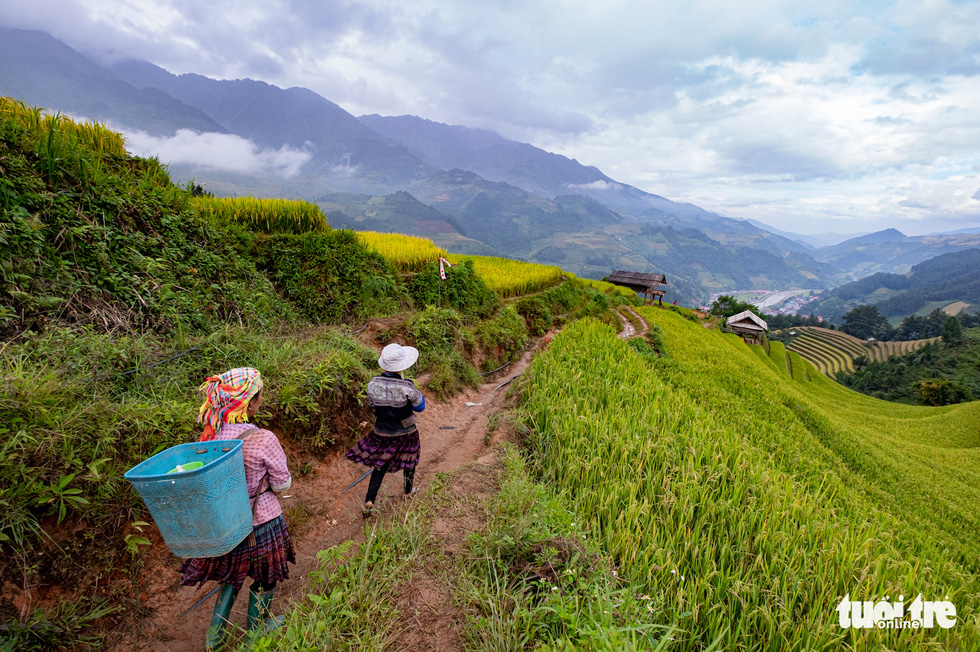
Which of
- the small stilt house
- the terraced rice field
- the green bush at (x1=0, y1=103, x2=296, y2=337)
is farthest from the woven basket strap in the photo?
the terraced rice field

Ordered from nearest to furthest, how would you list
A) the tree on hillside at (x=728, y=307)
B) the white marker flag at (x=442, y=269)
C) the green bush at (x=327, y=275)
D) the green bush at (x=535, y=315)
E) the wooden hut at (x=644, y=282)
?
the green bush at (x=327, y=275), the white marker flag at (x=442, y=269), the green bush at (x=535, y=315), the wooden hut at (x=644, y=282), the tree on hillside at (x=728, y=307)

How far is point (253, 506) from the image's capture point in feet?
8.36

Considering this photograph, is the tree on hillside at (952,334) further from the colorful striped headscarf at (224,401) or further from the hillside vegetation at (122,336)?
the colorful striped headscarf at (224,401)

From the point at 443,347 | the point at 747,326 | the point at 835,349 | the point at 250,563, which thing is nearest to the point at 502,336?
the point at 443,347

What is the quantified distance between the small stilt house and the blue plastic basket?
43.8 meters

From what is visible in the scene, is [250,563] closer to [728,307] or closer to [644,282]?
[644,282]

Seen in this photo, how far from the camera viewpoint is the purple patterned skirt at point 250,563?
8.05ft

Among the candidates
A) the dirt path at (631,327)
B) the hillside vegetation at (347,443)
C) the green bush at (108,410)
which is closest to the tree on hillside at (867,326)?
the dirt path at (631,327)

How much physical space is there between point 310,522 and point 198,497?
2.10 metres

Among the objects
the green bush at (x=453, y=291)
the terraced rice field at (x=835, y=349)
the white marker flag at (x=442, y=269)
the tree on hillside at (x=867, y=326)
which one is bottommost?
the terraced rice field at (x=835, y=349)

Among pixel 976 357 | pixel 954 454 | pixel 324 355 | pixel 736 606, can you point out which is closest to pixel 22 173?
pixel 324 355

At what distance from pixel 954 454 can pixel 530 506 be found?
61.3 feet

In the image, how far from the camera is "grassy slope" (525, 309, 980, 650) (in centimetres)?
248

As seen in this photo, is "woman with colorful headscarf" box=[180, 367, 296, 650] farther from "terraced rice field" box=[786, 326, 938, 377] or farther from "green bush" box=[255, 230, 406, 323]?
"terraced rice field" box=[786, 326, 938, 377]
